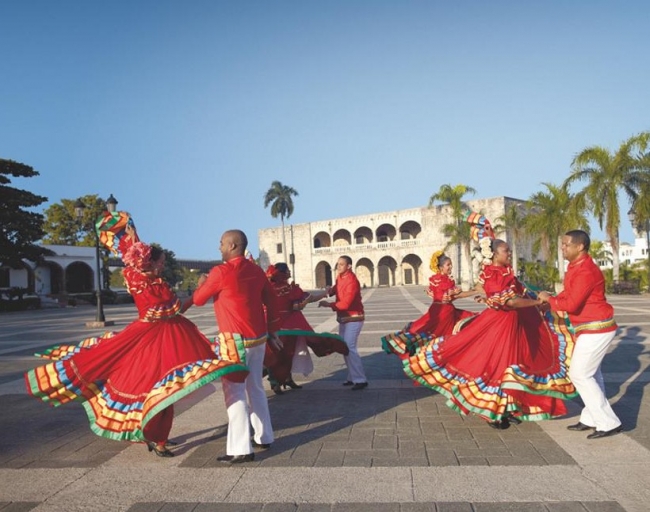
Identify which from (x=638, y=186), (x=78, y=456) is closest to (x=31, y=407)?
(x=78, y=456)

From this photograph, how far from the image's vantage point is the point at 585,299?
4.45 metres

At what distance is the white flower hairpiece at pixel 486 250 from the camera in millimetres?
5207

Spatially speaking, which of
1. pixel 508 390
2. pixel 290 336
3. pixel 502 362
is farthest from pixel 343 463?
pixel 290 336

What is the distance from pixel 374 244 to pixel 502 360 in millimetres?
49660

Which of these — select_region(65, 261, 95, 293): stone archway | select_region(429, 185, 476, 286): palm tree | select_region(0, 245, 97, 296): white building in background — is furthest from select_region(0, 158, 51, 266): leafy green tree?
select_region(429, 185, 476, 286): palm tree

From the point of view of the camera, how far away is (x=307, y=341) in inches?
267

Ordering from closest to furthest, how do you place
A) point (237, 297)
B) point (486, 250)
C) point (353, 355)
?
point (237, 297) < point (486, 250) < point (353, 355)

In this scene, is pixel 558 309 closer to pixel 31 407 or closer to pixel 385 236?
pixel 31 407

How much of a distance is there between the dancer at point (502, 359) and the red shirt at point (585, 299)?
30 cm

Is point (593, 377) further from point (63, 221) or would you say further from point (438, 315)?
point (63, 221)

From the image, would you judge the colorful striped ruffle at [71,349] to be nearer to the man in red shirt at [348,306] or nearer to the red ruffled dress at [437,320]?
the man in red shirt at [348,306]

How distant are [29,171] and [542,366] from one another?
3332 cm

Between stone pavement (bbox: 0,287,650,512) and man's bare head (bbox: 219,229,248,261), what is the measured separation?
1.12 m

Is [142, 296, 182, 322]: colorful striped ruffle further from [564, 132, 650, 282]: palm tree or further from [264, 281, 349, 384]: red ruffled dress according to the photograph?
[564, 132, 650, 282]: palm tree
